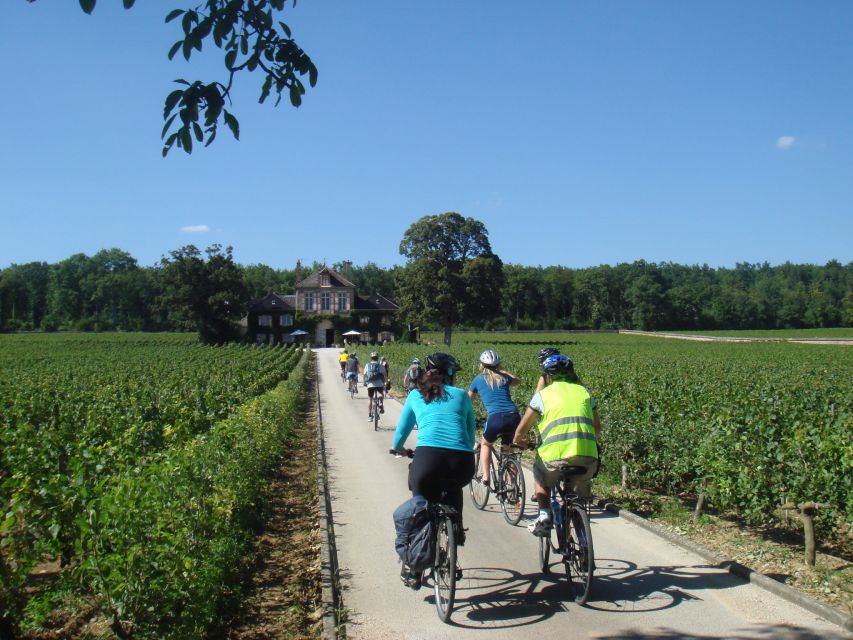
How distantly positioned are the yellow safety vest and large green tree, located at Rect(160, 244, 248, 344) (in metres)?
81.2

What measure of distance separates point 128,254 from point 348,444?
135m

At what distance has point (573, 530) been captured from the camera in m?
5.97

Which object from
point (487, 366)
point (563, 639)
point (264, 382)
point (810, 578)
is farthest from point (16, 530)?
point (264, 382)

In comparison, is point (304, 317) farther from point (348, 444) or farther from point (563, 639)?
point (563, 639)

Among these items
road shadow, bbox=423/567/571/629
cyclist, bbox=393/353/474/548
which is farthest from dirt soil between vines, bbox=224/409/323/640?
cyclist, bbox=393/353/474/548

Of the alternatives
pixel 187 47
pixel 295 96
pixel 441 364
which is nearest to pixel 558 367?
pixel 441 364

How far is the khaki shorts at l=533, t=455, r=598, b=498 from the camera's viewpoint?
5.81 meters

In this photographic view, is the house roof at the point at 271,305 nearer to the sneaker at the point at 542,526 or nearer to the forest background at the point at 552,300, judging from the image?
the forest background at the point at 552,300

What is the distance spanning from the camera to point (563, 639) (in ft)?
16.6

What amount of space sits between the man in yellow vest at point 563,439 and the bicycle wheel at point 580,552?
0.25m

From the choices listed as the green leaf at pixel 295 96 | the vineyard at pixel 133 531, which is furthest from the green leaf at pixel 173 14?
the vineyard at pixel 133 531

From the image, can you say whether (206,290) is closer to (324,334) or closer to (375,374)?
(324,334)

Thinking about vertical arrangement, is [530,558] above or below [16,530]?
below

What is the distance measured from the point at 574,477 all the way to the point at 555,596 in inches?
40.7
